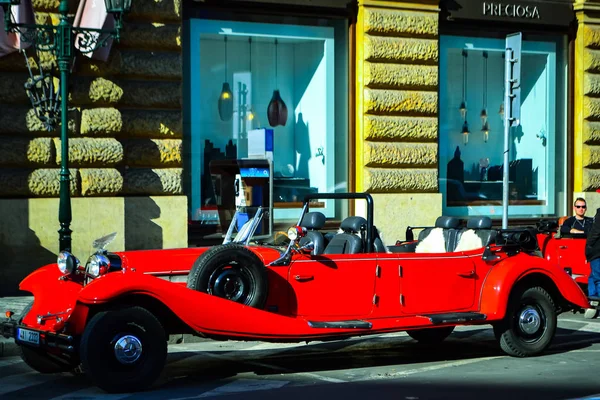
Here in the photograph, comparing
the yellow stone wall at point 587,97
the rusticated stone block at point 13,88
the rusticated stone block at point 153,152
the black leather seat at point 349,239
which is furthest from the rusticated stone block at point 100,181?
the yellow stone wall at point 587,97

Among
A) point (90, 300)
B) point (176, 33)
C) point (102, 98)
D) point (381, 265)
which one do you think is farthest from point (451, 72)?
point (90, 300)

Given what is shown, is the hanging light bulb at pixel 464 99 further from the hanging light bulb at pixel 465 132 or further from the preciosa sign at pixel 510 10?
the preciosa sign at pixel 510 10

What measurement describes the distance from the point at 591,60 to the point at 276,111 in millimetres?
6046

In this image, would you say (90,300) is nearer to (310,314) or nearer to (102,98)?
(310,314)

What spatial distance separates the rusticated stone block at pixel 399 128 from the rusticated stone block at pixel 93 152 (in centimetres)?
419

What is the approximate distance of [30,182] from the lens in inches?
568

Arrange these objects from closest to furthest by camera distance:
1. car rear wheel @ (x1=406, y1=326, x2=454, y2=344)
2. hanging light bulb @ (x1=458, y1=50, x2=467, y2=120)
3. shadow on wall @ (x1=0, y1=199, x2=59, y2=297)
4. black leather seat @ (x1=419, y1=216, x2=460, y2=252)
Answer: black leather seat @ (x1=419, y1=216, x2=460, y2=252), car rear wheel @ (x1=406, y1=326, x2=454, y2=344), shadow on wall @ (x1=0, y1=199, x2=59, y2=297), hanging light bulb @ (x1=458, y1=50, x2=467, y2=120)

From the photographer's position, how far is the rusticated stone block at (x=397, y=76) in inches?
669

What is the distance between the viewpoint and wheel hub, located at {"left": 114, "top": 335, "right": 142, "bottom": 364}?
814 cm

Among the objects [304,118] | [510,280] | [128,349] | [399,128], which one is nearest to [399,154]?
[399,128]

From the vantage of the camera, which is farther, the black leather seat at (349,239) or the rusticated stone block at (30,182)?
the rusticated stone block at (30,182)

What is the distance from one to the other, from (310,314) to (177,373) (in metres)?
1.27

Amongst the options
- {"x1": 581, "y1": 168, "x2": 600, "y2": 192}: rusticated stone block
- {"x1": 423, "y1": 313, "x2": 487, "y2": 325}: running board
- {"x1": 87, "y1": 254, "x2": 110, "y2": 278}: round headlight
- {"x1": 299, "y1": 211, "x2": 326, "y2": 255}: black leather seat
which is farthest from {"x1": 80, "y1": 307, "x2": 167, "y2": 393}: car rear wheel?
{"x1": 581, "y1": 168, "x2": 600, "y2": 192}: rusticated stone block

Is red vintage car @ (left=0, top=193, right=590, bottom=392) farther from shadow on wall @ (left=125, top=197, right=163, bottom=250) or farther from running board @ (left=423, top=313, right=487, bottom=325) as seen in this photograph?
shadow on wall @ (left=125, top=197, right=163, bottom=250)
